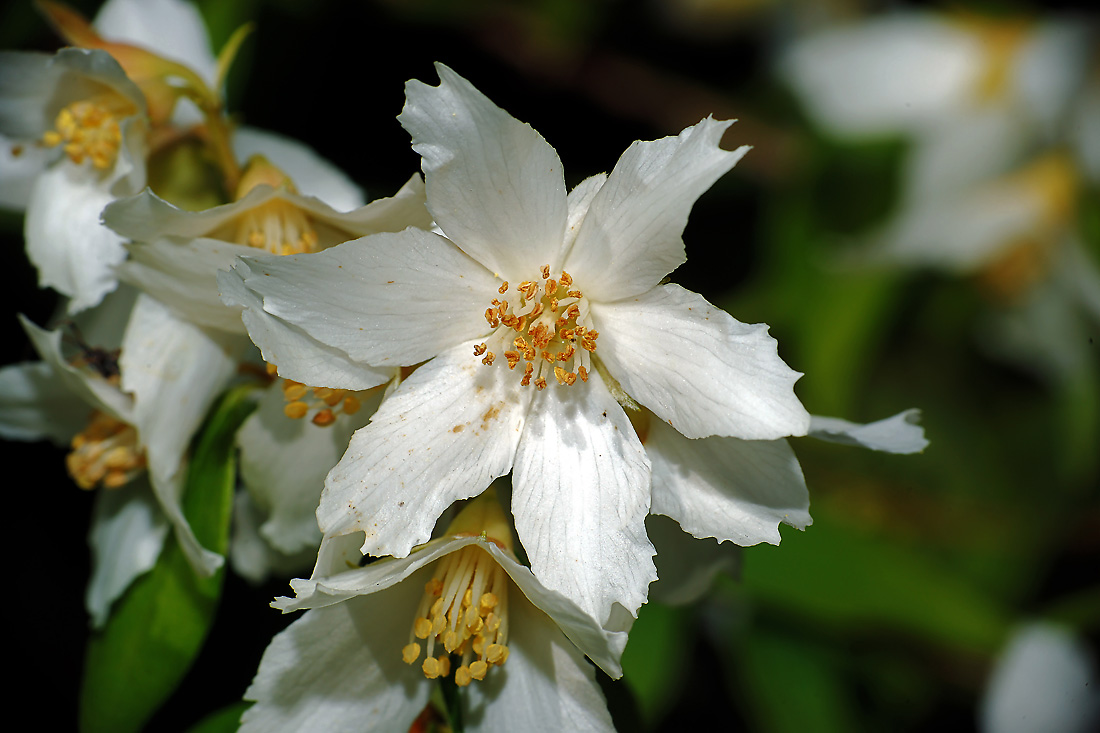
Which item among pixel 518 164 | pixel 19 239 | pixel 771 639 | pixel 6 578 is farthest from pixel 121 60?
pixel 771 639

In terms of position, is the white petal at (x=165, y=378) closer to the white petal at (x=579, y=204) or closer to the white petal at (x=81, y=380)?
the white petal at (x=81, y=380)

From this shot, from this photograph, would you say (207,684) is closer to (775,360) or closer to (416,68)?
(775,360)

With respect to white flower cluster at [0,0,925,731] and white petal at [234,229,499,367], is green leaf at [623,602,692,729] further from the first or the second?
white petal at [234,229,499,367]

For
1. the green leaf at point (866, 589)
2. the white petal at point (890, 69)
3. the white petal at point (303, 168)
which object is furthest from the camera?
the white petal at point (890, 69)

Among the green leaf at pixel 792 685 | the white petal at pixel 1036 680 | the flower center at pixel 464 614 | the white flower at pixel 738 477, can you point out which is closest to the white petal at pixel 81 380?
the flower center at pixel 464 614

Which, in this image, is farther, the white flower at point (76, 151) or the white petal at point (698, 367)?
the white flower at point (76, 151)

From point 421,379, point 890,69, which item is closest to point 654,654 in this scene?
point 421,379

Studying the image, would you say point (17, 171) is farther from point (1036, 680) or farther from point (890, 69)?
point (890, 69)
